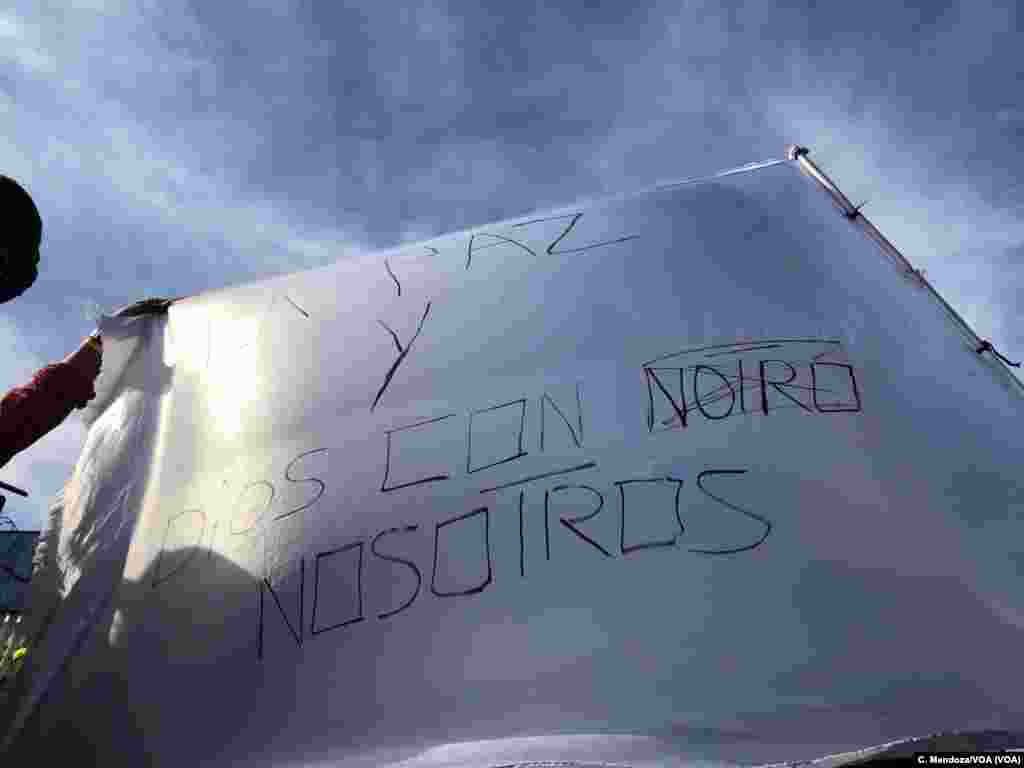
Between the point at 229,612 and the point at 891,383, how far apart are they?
1.46 m

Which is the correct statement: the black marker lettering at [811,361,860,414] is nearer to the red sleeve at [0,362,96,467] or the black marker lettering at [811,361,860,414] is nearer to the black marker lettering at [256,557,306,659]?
the black marker lettering at [256,557,306,659]

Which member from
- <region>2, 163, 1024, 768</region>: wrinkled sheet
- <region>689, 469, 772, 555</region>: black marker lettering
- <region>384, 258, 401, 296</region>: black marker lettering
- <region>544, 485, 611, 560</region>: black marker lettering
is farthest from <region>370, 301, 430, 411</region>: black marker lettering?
<region>689, 469, 772, 555</region>: black marker lettering

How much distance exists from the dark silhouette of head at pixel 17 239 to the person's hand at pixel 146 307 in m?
0.50

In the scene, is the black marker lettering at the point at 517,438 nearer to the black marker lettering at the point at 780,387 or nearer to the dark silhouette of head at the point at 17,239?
the black marker lettering at the point at 780,387

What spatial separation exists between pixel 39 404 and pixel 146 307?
0.62 metres

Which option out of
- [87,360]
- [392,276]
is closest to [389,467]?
[392,276]

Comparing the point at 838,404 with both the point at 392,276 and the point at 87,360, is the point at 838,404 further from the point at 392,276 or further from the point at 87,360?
the point at 87,360

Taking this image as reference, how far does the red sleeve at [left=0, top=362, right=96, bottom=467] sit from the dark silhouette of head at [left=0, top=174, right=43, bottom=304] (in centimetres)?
22

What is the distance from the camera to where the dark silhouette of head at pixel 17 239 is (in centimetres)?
185

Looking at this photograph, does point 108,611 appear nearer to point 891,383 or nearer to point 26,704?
point 26,704

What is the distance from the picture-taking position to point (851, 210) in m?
2.37

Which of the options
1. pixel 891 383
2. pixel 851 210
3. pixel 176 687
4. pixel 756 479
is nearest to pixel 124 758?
pixel 176 687

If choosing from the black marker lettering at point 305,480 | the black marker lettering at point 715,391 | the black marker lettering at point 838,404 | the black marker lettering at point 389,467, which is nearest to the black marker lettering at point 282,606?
the black marker lettering at point 305,480

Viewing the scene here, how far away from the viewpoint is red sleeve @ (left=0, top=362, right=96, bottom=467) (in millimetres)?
1878
